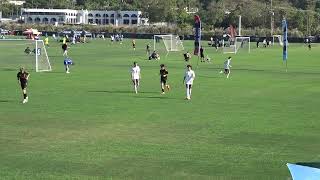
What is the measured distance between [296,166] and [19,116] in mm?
17583

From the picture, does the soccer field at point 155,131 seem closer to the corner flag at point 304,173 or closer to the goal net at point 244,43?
the corner flag at point 304,173

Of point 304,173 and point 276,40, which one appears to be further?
point 276,40

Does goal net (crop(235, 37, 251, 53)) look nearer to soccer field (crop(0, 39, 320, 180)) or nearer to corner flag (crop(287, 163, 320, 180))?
soccer field (crop(0, 39, 320, 180))

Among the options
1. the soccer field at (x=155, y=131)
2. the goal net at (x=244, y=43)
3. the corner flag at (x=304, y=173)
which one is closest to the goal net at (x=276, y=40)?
the goal net at (x=244, y=43)

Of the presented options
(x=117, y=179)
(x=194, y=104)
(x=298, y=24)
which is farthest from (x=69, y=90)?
(x=298, y=24)

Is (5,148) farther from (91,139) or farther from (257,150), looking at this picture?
(257,150)

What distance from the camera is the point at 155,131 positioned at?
20.2m

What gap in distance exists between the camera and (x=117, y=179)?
13.7 meters

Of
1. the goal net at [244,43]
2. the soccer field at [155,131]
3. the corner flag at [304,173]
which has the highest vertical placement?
the goal net at [244,43]

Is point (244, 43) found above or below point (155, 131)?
above

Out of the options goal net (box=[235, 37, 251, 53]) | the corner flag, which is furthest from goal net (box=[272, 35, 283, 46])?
the corner flag

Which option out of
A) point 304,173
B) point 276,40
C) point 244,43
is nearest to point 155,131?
point 304,173

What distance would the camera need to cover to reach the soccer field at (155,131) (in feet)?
48.3

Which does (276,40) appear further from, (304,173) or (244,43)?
(304,173)
